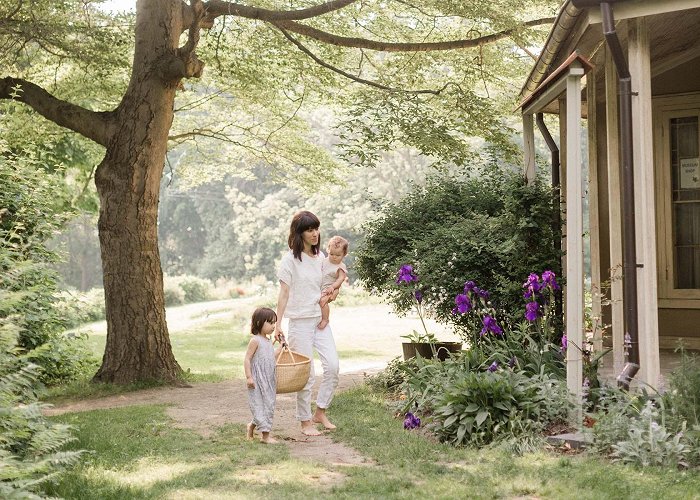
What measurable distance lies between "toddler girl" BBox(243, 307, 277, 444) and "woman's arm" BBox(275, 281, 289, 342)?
80mm

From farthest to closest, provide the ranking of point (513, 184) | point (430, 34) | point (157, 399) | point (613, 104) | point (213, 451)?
point (430, 34), point (157, 399), point (513, 184), point (613, 104), point (213, 451)

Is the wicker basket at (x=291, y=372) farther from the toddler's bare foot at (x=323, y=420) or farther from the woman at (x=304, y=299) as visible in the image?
the toddler's bare foot at (x=323, y=420)

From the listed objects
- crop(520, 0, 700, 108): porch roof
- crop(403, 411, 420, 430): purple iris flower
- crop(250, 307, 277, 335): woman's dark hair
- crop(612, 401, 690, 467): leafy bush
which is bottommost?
crop(403, 411, 420, 430): purple iris flower

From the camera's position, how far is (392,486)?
18.6ft

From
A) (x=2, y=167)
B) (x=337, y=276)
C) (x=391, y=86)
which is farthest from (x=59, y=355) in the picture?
(x=391, y=86)

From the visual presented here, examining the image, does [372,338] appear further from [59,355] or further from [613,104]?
[613,104]

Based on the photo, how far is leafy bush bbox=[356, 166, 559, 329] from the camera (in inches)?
365

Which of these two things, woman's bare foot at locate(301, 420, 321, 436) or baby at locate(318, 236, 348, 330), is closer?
woman's bare foot at locate(301, 420, 321, 436)

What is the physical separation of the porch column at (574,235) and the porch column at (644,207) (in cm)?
42

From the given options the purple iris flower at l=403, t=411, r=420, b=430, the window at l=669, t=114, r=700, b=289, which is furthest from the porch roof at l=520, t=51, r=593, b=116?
the purple iris flower at l=403, t=411, r=420, b=430

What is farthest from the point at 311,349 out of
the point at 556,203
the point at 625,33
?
the point at 625,33

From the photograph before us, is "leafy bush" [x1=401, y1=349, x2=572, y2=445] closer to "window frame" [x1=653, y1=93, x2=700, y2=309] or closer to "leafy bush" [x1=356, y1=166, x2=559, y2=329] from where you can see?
"leafy bush" [x1=356, y1=166, x2=559, y2=329]

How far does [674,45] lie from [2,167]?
7035 mm

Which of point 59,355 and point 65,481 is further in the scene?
point 59,355
